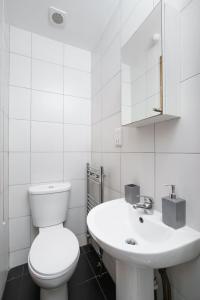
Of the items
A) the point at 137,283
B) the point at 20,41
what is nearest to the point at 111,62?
the point at 20,41

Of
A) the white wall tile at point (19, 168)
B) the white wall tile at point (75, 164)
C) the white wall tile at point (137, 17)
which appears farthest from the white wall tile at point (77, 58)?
the white wall tile at point (19, 168)

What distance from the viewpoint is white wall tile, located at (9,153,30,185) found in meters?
1.35

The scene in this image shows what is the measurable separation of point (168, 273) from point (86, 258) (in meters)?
1.00

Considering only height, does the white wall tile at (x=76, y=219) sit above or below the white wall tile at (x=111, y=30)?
below

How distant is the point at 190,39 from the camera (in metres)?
0.63

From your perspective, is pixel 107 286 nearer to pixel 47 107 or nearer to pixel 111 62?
pixel 47 107

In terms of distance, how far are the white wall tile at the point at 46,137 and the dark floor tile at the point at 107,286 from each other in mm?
1203

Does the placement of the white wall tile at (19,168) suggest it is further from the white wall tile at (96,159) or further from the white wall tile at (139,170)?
the white wall tile at (139,170)

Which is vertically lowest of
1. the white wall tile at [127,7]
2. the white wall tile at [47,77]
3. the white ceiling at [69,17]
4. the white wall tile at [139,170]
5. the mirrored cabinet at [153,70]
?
the white wall tile at [139,170]

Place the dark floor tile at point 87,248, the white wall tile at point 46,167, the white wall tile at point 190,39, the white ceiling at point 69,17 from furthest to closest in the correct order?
the dark floor tile at point 87,248 → the white wall tile at point 46,167 → the white ceiling at point 69,17 → the white wall tile at point 190,39

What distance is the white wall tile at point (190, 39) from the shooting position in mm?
605

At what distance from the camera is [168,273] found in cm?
72

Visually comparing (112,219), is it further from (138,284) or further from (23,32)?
(23,32)

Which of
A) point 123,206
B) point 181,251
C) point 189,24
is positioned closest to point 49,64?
point 189,24
